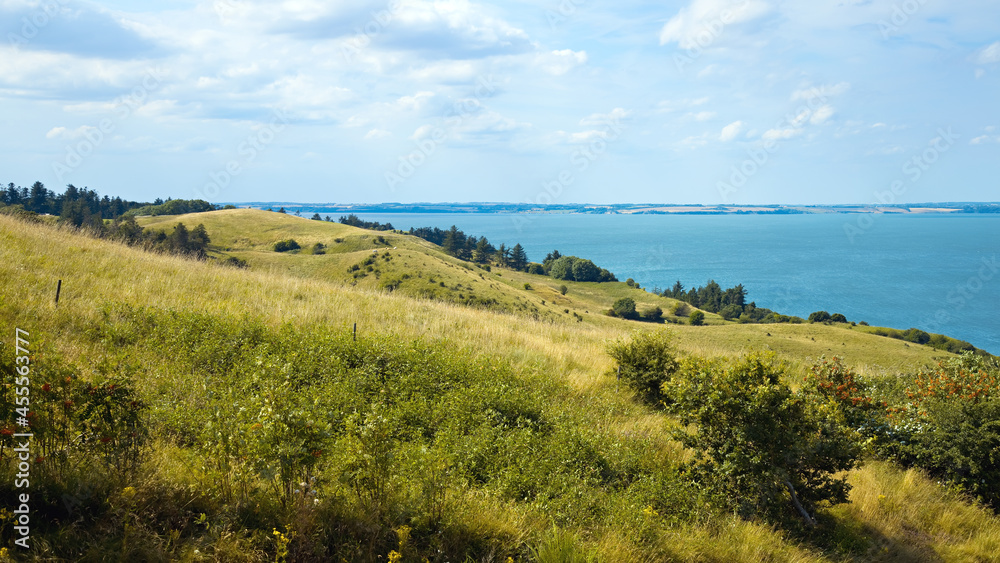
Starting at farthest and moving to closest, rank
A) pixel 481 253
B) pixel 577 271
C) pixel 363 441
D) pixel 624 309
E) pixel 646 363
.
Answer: pixel 577 271 → pixel 481 253 → pixel 624 309 → pixel 646 363 → pixel 363 441

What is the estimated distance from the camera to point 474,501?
538cm

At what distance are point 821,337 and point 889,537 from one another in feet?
188

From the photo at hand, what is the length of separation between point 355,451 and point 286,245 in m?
88.7

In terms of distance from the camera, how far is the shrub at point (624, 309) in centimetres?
9812

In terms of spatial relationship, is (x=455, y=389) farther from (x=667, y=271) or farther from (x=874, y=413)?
(x=667, y=271)

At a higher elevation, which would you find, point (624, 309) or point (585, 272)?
point (585, 272)

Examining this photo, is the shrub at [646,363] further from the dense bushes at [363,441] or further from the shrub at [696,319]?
the shrub at [696,319]

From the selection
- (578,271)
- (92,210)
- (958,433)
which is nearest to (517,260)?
Answer: (578,271)

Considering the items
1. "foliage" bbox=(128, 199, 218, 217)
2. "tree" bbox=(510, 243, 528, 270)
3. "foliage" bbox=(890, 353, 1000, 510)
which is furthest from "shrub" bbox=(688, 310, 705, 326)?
"foliage" bbox=(128, 199, 218, 217)

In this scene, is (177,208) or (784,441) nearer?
(784,441)

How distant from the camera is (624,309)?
10050 centimetres

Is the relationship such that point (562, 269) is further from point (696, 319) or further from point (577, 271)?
point (696, 319)

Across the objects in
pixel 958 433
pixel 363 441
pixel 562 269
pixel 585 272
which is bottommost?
pixel 585 272

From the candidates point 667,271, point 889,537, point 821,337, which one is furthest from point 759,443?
point 667,271
